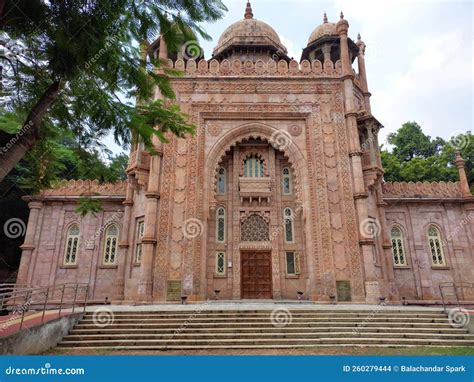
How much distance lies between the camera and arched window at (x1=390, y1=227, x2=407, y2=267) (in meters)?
18.1

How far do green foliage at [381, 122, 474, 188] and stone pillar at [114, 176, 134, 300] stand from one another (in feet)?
69.8

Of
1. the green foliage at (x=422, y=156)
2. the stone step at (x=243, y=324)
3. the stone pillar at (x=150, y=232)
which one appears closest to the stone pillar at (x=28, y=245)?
the stone pillar at (x=150, y=232)

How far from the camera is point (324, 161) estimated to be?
16.4 meters

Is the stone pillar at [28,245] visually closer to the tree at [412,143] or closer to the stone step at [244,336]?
the stone step at [244,336]

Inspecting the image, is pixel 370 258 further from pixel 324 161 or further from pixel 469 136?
pixel 469 136

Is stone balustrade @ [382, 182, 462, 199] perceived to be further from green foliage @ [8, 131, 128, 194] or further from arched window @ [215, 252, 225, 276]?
green foliage @ [8, 131, 128, 194]

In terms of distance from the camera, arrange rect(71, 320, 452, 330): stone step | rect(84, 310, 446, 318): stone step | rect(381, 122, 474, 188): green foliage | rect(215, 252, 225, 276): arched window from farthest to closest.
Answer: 1. rect(381, 122, 474, 188): green foliage
2. rect(215, 252, 225, 276): arched window
3. rect(84, 310, 446, 318): stone step
4. rect(71, 320, 452, 330): stone step

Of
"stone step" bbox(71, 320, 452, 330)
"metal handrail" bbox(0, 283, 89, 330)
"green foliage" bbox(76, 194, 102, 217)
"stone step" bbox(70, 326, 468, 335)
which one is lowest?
"stone step" bbox(70, 326, 468, 335)

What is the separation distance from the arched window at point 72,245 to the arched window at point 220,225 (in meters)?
8.06

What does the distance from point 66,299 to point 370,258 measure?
1551 centimetres

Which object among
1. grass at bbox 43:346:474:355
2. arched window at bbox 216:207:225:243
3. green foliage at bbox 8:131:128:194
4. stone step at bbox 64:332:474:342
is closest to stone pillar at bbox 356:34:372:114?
arched window at bbox 216:207:225:243

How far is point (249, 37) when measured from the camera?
72.0 ft

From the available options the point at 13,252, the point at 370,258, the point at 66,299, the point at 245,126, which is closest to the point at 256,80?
the point at 245,126

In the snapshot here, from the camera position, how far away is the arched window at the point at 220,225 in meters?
16.6
